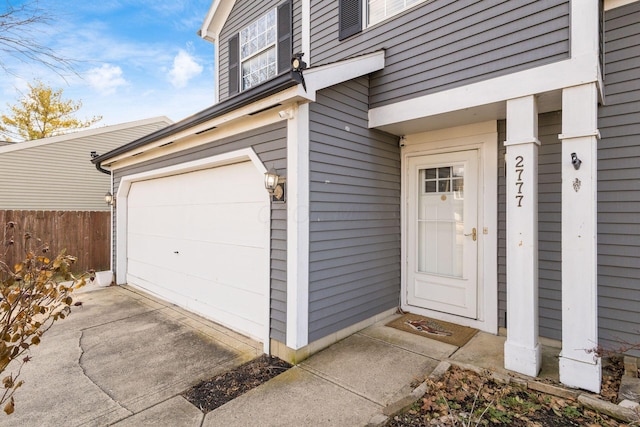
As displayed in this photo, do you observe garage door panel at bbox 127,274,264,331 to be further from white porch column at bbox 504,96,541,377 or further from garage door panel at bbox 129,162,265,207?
white porch column at bbox 504,96,541,377

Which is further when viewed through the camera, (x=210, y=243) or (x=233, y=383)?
(x=210, y=243)

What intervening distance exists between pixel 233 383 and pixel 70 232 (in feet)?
26.4

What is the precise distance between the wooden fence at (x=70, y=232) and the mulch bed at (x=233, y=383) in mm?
7265

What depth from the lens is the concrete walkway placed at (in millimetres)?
2602

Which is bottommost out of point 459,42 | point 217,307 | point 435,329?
point 435,329

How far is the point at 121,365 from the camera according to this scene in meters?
3.47

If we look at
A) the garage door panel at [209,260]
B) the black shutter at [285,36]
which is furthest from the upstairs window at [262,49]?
the garage door panel at [209,260]

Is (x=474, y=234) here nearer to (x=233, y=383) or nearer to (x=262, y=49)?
(x=233, y=383)

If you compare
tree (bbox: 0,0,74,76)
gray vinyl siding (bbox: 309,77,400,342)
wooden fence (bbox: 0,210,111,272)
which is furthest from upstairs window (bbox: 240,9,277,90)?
wooden fence (bbox: 0,210,111,272)

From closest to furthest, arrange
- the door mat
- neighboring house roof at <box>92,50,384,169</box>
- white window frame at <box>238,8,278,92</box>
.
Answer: neighboring house roof at <box>92,50,384,169</box>
the door mat
white window frame at <box>238,8,278,92</box>

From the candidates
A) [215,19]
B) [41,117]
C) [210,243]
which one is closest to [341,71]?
[210,243]

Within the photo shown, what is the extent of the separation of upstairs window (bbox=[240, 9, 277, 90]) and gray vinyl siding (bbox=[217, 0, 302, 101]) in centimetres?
15

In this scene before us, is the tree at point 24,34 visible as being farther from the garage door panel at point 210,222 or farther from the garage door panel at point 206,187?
the garage door panel at point 210,222

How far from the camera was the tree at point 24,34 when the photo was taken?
2346mm
